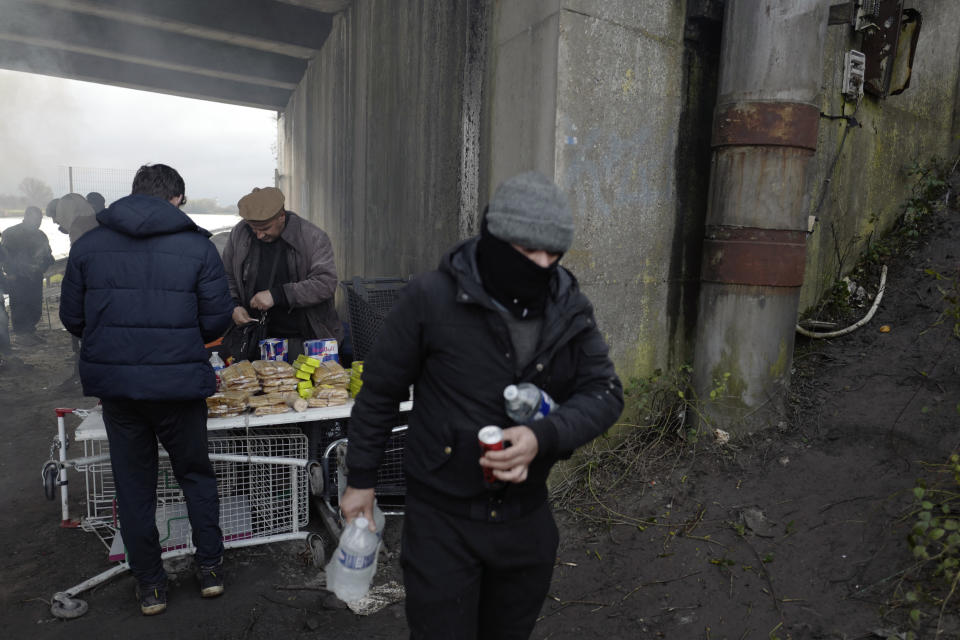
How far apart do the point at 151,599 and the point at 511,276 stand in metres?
2.95

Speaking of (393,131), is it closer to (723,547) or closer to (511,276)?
(723,547)

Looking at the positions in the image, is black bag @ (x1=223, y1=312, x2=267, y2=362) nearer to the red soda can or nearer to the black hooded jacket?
the black hooded jacket

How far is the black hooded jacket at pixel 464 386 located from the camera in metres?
1.99

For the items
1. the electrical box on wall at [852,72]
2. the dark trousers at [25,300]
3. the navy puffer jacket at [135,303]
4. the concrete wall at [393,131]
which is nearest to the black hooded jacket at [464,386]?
the navy puffer jacket at [135,303]

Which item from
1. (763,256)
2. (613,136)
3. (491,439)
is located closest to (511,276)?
(491,439)

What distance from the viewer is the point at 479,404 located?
2008mm

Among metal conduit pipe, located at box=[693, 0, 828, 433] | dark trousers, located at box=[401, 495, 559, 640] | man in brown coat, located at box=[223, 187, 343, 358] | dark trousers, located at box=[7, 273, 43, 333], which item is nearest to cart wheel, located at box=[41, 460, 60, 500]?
man in brown coat, located at box=[223, 187, 343, 358]

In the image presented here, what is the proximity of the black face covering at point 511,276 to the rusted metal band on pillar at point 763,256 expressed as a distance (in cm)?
288

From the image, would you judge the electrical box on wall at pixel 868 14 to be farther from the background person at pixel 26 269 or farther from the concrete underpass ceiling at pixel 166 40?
the background person at pixel 26 269

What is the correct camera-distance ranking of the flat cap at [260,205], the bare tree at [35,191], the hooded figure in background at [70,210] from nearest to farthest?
the flat cap at [260,205]
the hooded figure in background at [70,210]
the bare tree at [35,191]

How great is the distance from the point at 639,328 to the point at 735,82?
183 centimetres

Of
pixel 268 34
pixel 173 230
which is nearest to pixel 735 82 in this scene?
pixel 173 230

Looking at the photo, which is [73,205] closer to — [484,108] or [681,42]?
[484,108]

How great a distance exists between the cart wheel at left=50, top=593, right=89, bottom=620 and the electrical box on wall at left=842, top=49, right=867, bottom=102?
21.4 feet
